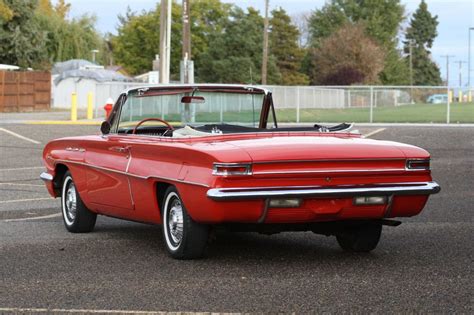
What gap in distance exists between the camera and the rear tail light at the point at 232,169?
7.27 m

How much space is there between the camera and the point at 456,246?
340 inches

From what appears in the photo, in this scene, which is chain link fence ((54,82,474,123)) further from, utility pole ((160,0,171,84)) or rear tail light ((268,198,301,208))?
rear tail light ((268,198,301,208))

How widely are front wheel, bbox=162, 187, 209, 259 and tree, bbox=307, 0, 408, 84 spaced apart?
322ft

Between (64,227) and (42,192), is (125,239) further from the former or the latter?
(42,192)

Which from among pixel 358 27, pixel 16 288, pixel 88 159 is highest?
pixel 358 27

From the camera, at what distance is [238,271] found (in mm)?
7457

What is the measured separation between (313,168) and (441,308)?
1654mm

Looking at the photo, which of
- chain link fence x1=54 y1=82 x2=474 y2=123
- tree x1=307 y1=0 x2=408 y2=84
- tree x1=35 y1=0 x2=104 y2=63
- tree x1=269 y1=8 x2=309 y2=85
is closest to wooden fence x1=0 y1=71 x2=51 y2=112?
chain link fence x1=54 y1=82 x2=474 y2=123

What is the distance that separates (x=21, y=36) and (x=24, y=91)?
9.64 m

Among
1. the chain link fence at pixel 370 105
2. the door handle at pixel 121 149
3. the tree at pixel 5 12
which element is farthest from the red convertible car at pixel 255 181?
the tree at pixel 5 12

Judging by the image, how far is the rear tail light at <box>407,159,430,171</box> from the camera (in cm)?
774

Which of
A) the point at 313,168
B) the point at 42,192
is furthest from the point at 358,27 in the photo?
the point at 313,168

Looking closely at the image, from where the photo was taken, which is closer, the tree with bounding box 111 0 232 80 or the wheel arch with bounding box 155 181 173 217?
the wheel arch with bounding box 155 181 173 217

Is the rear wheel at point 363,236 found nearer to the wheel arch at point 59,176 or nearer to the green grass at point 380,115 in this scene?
the wheel arch at point 59,176
